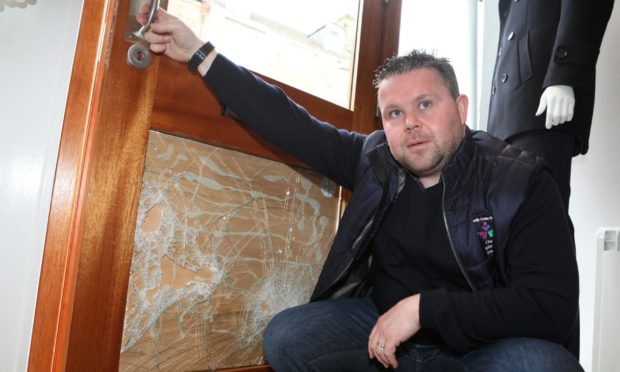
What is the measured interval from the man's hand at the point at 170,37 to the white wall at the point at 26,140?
14 centimetres

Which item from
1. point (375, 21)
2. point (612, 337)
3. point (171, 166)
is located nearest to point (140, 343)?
point (171, 166)

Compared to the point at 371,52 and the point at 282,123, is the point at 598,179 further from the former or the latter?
the point at 282,123

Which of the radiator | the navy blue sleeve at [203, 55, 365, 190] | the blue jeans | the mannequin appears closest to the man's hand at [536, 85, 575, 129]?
the mannequin

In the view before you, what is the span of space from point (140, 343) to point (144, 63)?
1.84 ft

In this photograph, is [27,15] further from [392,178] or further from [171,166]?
[392,178]

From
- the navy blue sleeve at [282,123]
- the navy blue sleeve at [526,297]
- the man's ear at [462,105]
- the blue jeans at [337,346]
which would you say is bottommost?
the blue jeans at [337,346]

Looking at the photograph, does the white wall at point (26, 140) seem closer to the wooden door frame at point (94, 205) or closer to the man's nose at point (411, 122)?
the wooden door frame at point (94, 205)

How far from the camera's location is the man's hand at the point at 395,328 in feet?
2.75

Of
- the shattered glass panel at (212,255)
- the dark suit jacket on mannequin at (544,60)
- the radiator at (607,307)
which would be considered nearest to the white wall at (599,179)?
the radiator at (607,307)

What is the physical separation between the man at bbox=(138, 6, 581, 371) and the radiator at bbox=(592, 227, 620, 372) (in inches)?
33.7

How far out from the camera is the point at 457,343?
32.0 inches

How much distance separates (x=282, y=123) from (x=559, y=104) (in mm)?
647

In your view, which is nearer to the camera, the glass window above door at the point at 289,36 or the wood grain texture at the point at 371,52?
the glass window above door at the point at 289,36

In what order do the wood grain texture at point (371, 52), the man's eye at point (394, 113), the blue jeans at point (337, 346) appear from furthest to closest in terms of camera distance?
1. the wood grain texture at point (371, 52)
2. the man's eye at point (394, 113)
3. the blue jeans at point (337, 346)
